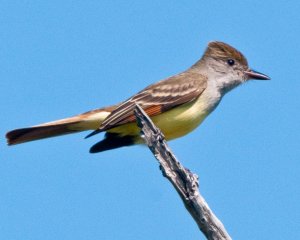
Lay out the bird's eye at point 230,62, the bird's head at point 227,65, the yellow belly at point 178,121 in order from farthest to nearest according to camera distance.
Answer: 1. the bird's eye at point 230,62
2. the bird's head at point 227,65
3. the yellow belly at point 178,121

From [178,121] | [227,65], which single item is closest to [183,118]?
[178,121]

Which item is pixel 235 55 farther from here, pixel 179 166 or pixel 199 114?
pixel 179 166

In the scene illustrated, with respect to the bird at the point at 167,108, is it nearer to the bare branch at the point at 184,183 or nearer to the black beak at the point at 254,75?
the black beak at the point at 254,75

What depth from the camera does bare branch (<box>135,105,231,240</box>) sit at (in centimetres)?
535

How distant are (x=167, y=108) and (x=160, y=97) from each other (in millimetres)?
266

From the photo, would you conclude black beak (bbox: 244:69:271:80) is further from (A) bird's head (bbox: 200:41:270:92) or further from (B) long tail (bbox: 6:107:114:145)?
(B) long tail (bbox: 6:107:114:145)

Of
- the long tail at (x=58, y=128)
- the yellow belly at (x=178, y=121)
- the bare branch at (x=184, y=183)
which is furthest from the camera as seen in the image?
the long tail at (x=58, y=128)

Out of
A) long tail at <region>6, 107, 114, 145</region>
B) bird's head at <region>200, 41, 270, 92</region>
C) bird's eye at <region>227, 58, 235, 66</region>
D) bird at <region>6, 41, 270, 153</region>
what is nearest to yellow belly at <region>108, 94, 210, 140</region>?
bird at <region>6, 41, 270, 153</region>

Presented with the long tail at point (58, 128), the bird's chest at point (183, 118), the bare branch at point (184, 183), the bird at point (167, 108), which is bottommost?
the bare branch at point (184, 183)

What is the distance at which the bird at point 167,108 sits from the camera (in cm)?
842

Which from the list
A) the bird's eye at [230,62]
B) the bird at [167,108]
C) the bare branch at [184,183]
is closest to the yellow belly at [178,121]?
the bird at [167,108]

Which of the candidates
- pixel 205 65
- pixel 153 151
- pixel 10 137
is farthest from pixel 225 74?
pixel 153 151

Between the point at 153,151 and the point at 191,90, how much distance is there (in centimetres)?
298

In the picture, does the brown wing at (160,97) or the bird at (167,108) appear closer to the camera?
the brown wing at (160,97)
